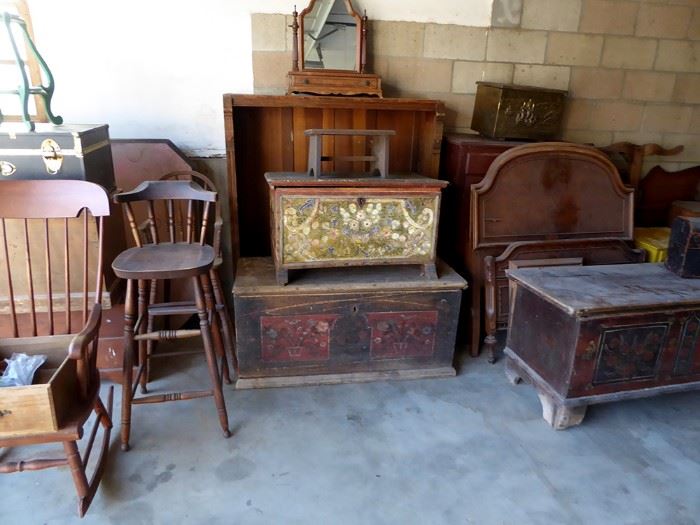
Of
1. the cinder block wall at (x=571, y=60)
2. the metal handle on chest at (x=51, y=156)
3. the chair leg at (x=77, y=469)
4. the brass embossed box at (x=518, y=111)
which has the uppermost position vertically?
the cinder block wall at (x=571, y=60)

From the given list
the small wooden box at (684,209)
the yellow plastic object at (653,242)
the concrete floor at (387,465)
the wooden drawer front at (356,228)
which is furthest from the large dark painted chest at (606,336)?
the small wooden box at (684,209)

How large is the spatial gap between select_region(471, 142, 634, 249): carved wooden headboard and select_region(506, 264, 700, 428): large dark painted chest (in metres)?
0.40

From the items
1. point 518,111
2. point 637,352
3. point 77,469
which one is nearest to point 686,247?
point 637,352

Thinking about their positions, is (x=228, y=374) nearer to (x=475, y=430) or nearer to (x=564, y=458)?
(x=475, y=430)

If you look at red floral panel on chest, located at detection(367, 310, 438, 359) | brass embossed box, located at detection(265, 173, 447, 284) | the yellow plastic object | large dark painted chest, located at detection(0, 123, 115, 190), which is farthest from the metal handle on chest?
the yellow plastic object

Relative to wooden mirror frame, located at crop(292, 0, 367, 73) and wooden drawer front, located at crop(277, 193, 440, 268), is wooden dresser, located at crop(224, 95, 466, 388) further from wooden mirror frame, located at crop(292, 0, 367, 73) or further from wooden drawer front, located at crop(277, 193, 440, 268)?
wooden mirror frame, located at crop(292, 0, 367, 73)

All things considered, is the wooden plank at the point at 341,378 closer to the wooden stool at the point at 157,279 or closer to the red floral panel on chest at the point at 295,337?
the red floral panel on chest at the point at 295,337

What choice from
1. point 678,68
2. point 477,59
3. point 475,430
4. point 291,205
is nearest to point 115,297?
point 291,205

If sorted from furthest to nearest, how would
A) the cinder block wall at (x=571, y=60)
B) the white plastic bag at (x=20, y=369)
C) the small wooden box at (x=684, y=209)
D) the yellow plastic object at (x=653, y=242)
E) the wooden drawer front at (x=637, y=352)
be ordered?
the small wooden box at (x=684, y=209)
the yellow plastic object at (x=653, y=242)
the cinder block wall at (x=571, y=60)
the wooden drawer front at (x=637, y=352)
the white plastic bag at (x=20, y=369)

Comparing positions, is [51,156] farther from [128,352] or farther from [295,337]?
[295,337]

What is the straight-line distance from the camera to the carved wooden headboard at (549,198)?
8.18ft

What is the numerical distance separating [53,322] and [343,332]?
4.04ft

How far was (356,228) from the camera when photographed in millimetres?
2248

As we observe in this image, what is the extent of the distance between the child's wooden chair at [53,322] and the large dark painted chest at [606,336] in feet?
5.75
